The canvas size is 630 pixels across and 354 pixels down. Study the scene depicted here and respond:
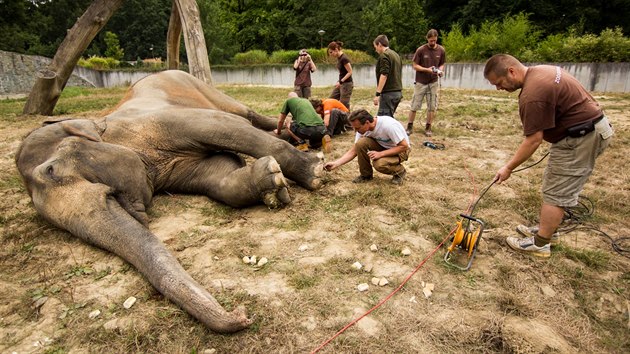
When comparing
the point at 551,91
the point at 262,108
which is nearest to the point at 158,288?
the point at 551,91

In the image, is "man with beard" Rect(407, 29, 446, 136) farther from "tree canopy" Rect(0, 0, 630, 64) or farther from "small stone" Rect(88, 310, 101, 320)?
"tree canopy" Rect(0, 0, 630, 64)

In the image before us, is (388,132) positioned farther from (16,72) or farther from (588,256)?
(16,72)

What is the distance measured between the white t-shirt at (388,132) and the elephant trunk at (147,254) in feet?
9.07

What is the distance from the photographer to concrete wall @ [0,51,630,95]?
47.3 ft

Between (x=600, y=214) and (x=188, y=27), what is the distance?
771cm

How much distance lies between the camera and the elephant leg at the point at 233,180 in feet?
11.9

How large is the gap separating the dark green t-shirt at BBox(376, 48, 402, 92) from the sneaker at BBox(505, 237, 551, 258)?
404 cm

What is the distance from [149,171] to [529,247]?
138 inches

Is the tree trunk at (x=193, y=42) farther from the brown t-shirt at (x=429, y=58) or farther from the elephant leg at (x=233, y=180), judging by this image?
the elephant leg at (x=233, y=180)

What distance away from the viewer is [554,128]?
3.11 meters

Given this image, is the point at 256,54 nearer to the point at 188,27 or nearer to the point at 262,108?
the point at 262,108

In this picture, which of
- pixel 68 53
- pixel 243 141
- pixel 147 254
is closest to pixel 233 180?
pixel 243 141

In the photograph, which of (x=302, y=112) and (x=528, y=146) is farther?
(x=302, y=112)

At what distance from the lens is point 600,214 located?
389 centimetres
